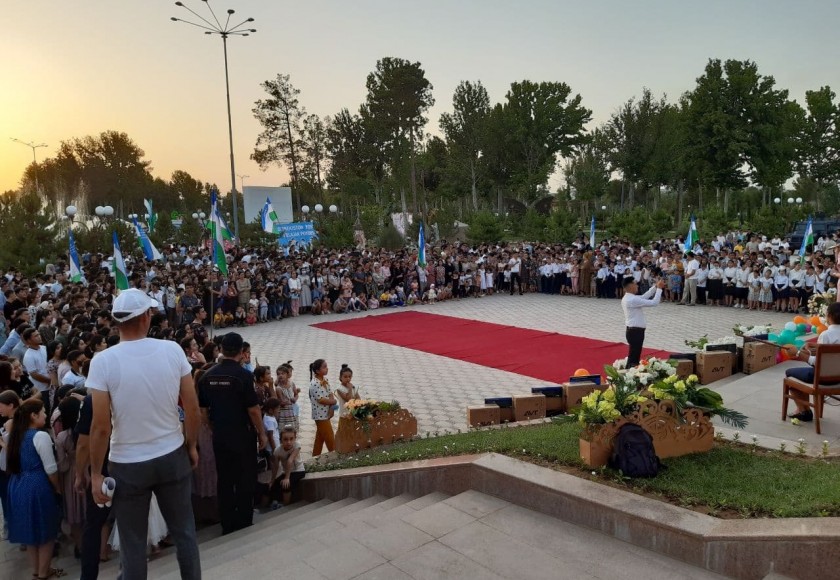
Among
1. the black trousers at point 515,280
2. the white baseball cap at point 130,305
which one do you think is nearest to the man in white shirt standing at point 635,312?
the white baseball cap at point 130,305

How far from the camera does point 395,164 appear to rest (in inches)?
2133

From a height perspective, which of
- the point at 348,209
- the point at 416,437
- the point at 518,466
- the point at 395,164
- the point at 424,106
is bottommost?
the point at 416,437

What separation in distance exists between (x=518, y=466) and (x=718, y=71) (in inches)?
1994

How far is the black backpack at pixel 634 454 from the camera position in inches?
182

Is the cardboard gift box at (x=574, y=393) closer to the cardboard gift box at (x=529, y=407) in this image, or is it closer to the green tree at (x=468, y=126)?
the cardboard gift box at (x=529, y=407)

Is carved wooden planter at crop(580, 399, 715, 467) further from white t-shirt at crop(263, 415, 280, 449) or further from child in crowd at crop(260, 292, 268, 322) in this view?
child in crowd at crop(260, 292, 268, 322)

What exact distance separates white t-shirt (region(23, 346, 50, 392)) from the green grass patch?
4211mm

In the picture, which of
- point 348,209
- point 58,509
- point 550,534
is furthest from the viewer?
point 348,209

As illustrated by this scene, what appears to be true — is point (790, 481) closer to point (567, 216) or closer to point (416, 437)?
point (416, 437)

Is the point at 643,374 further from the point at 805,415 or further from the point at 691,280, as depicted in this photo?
the point at 691,280

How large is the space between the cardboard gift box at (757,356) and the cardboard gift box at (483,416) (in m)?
4.44

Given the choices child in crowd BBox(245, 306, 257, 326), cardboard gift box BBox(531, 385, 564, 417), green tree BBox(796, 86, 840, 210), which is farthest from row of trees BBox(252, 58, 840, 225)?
cardboard gift box BBox(531, 385, 564, 417)

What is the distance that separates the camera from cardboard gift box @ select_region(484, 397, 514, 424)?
7.89 meters

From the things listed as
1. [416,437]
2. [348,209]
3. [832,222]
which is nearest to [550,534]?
[416,437]
